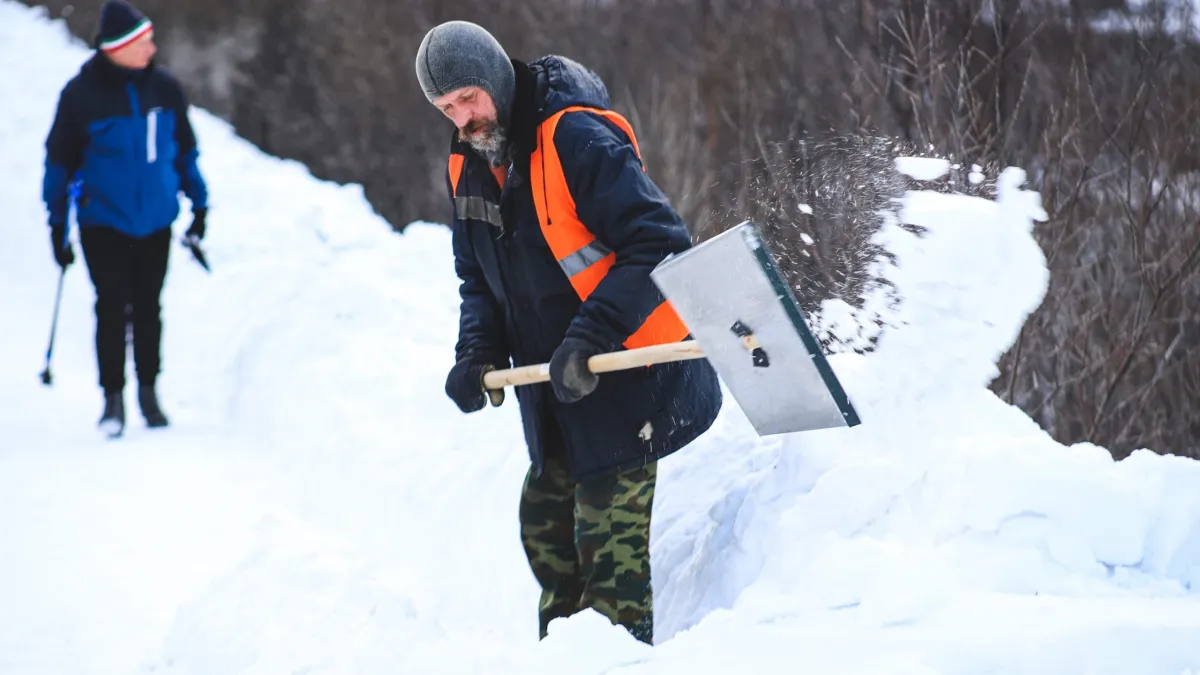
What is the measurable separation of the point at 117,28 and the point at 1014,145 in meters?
5.09

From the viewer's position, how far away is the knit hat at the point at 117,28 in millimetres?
4855

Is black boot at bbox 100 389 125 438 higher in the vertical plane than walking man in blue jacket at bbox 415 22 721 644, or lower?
lower

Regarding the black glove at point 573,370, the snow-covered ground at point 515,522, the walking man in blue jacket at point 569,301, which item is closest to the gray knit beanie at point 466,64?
the walking man in blue jacket at point 569,301

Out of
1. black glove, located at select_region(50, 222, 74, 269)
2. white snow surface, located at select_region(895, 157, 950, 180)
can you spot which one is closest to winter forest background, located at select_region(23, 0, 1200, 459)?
white snow surface, located at select_region(895, 157, 950, 180)

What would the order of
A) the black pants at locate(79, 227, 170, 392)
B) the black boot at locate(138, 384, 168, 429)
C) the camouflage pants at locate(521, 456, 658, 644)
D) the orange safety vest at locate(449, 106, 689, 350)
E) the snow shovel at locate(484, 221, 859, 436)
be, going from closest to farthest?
1. the snow shovel at locate(484, 221, 859, 436)
2. the orange safety vest at locate(449, 106, 689, 350)
3. the camouflage pants at locate(521, 456, 658, 644)
4. the black pants at locate(79, 227, 170, 392)
5. the black boot at locate(138, 384, 168, 429)

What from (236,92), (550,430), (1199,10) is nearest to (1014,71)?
(1199,10)

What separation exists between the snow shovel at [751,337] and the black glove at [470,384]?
0.51 meters

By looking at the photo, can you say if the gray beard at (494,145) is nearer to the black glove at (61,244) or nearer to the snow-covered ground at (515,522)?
the snow-covered ground at (515,522)

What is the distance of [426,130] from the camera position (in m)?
14.5

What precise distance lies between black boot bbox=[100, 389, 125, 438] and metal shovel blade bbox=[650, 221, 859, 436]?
12.0 feet

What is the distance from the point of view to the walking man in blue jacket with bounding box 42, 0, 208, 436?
491cm

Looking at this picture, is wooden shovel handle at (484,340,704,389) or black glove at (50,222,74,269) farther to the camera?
black glove at (50,222,74,269)

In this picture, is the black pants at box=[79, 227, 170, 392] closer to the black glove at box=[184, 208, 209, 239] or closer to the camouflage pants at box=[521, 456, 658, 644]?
the black glove at box=[184, 208, 209, 239]

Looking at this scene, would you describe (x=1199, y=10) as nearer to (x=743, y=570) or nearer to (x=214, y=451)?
(x=743, y=570)
